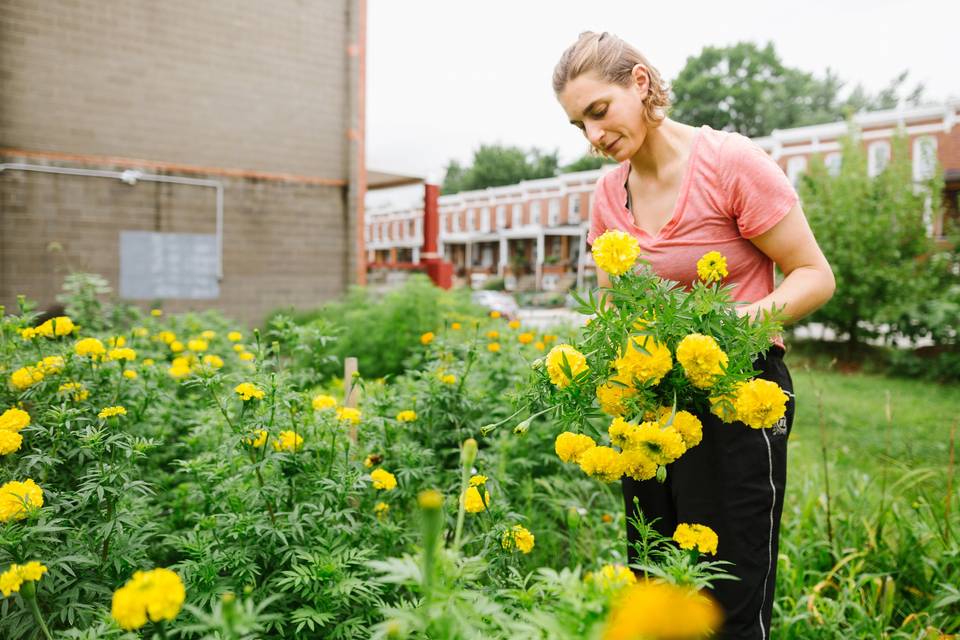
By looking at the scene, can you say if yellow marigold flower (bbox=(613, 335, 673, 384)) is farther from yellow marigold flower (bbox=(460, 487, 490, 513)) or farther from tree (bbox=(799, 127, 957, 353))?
tree (bbox=(799, 127, 957, 353))

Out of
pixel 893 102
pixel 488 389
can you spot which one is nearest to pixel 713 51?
pixel 893 102

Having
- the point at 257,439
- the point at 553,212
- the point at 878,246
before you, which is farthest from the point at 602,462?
the point at 553,212

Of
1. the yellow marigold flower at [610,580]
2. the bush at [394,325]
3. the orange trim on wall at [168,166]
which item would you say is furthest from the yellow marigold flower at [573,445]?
the orange trim on wall at [168,166]

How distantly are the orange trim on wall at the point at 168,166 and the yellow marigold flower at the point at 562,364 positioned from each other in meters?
7.47

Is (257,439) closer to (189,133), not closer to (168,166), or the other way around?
(168,166)

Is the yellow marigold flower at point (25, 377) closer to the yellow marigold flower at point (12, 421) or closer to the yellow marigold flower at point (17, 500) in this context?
the yellow marigold flower at point (12, 421)

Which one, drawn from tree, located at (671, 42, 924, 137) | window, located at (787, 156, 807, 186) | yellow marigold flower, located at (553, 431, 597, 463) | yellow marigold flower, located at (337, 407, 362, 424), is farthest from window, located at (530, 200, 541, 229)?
yellow marigold flower, located at (553, 431, 597, 463)

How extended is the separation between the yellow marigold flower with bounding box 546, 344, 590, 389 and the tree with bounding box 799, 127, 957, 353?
387 inches

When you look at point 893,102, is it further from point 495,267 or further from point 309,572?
point 309,572

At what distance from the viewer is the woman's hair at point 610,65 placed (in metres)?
1.64

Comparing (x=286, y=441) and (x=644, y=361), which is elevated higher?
(x=644, y=361)

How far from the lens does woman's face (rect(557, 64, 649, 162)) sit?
1640 mm

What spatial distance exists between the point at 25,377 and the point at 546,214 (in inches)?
1380

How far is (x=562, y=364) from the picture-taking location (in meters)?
1.15
